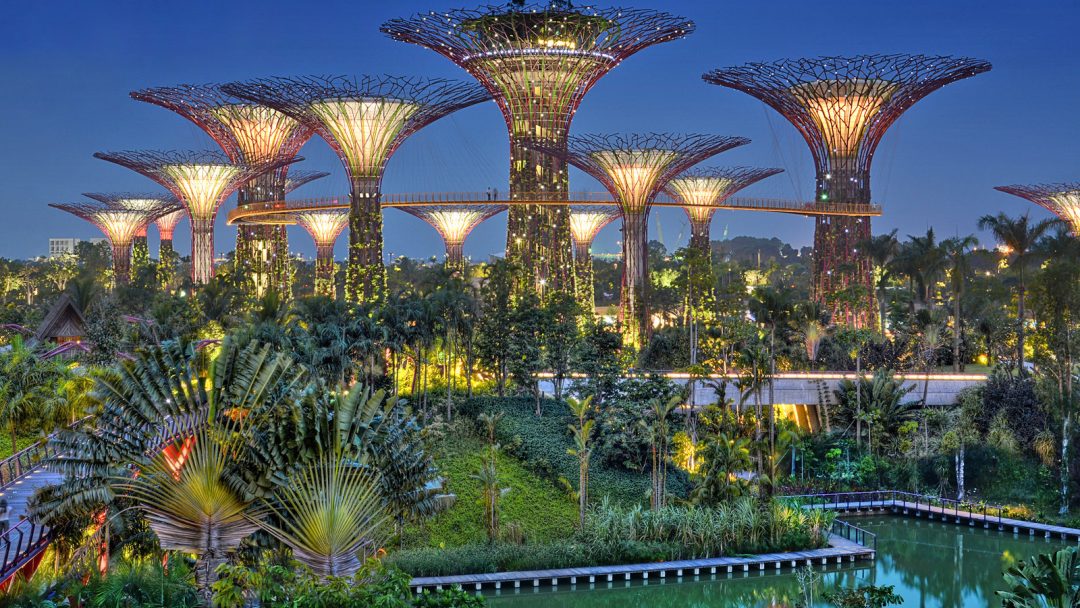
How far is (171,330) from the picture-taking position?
1526 inches

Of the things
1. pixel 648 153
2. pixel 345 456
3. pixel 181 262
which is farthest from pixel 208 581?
pixel 181 262

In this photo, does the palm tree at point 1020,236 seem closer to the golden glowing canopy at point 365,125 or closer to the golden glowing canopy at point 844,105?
the golden glowing canopy at point 844,105

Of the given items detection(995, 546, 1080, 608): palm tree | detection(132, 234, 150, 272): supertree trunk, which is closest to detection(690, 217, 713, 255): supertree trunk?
detection(132, 234, 150, 272): supertree trunk

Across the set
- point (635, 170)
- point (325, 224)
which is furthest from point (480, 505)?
point (325, 224)

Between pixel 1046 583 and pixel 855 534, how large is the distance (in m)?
16.4

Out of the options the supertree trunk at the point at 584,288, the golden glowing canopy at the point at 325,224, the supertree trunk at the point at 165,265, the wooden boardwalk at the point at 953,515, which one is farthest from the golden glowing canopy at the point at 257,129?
the wooden boardwalk at the point at 953,515

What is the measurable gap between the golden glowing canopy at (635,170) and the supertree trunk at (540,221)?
2374mm

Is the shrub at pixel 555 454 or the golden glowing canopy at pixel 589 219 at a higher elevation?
the golden glowing canopy at pixel 589 219

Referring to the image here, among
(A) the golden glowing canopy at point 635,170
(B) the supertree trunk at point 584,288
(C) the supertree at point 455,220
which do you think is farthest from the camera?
→ (C) the supertree at point 455,220

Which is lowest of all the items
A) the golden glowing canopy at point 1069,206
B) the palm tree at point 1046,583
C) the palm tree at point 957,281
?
the palm tree at point 1046,583

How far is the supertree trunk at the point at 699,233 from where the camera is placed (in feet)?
215

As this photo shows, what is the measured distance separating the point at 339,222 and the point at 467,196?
17791 mm

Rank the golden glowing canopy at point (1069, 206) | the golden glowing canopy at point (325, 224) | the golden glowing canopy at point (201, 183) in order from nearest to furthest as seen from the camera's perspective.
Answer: the golden glowing canopy at point (201, 183) < the golden glowing canopy at point (1069, 206) < the golden glowing canopy at point (325, 224)

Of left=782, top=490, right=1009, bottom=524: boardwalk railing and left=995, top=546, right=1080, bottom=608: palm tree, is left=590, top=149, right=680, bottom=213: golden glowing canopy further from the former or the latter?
left=995, top=546, right=1080, bottom=608: palm tree
